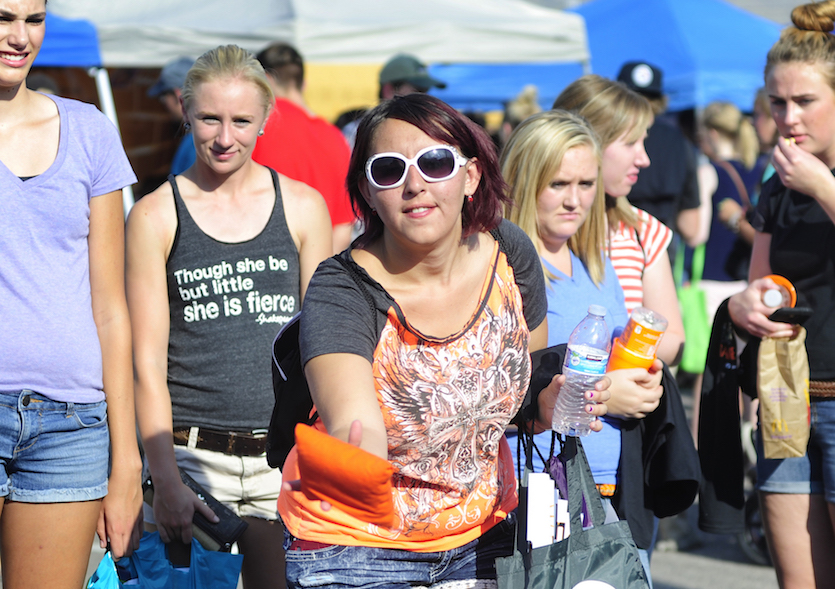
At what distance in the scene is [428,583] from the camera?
2.17 m

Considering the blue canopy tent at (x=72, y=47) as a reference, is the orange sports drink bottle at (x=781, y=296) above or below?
below

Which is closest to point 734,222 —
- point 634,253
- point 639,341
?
point 634,253

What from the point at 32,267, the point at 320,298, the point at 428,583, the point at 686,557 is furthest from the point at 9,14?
the point at 686,557

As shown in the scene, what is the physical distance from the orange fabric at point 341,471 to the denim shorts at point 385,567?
1.29 feet

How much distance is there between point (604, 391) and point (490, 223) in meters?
0.51

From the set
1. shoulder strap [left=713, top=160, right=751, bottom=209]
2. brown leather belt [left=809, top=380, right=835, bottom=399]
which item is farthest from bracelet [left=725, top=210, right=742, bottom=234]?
brown leather belt [left=809, top=380, right=835, bottom=399]

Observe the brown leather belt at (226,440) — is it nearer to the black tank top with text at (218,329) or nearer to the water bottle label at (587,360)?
the black tank top with text at (218,329)

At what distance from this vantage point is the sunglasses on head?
2117mm

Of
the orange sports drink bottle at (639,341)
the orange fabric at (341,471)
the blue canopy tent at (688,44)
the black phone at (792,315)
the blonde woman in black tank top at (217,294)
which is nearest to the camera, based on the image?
the orange fabric at (341,471)

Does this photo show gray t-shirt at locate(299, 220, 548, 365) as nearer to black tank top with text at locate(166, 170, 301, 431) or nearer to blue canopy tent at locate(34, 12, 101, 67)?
black tank top with text at locate(166, 170, 301, 431)

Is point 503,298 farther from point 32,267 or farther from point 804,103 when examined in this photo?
point 804,103

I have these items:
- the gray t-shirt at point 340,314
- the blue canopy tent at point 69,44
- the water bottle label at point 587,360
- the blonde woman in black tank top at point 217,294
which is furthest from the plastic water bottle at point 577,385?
the blue canopy tent at point 69,44

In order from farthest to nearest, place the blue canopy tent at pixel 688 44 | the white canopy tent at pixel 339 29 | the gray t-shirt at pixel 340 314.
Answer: the blue canopy tent at pixel 688 44 → the white canopy tent at pixel 339 29 → the gray t-shirt at pixel 340 314

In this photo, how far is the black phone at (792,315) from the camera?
2920mm
